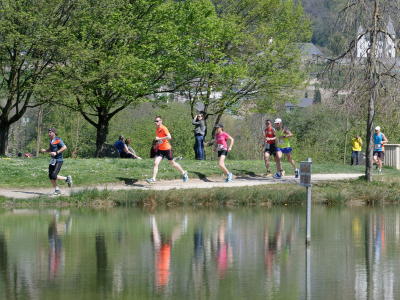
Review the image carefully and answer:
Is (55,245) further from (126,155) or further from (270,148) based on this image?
(126,155)

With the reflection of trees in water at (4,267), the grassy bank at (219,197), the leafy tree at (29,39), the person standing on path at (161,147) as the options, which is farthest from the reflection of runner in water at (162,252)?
the leafy tree at (29,39)

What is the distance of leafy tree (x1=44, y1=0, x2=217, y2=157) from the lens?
30.8 m

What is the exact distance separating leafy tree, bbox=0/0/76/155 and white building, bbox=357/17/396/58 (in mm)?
15914

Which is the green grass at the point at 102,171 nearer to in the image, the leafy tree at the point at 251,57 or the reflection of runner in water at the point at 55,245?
the reflection of runner in water at the point at 55,245

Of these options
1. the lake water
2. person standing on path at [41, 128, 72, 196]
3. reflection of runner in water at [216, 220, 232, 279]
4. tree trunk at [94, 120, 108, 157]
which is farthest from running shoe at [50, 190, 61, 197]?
tree trunk at [94, 120, 108, 157]

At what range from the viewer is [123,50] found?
32344mm

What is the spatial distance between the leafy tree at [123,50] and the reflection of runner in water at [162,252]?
19.4 metres

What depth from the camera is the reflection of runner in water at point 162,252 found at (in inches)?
281

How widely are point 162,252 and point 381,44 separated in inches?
461

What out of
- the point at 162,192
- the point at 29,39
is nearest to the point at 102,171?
the point at 162,192

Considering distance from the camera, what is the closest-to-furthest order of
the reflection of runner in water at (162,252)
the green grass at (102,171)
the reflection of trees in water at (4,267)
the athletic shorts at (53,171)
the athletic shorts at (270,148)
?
the reflection of trees in water at (4,267) < the reflection of runner in water at (162,252) < the athletic shorts at (53,171) < the green grass at (102,171) < the athletic shorts at (270,148)

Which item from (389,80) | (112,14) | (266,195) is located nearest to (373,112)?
(389,80)

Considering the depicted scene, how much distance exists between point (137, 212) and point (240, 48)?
30.8 m

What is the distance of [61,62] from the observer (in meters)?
31.6
